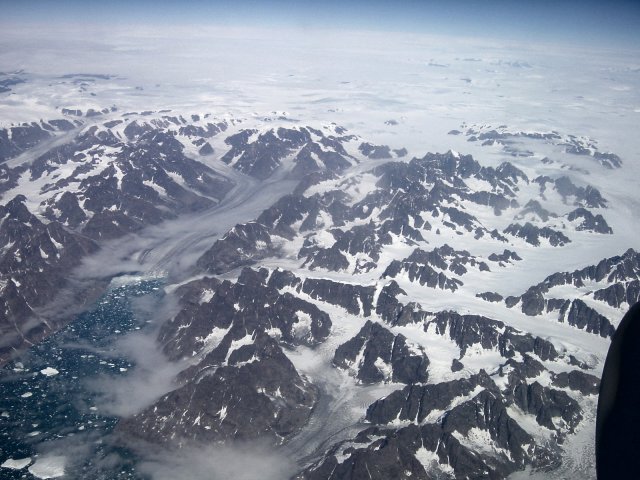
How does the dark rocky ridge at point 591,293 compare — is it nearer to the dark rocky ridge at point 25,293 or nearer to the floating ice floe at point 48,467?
the floating ice floe at point 48,467

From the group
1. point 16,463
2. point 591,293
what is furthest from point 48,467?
point 591,293

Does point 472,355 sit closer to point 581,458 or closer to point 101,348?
point 581,458

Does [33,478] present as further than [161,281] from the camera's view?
No

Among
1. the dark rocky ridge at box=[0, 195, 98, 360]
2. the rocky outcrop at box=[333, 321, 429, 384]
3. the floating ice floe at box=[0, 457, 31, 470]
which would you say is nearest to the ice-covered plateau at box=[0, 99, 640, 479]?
the rocky outcrop at box=[333, 321, 429, 384]

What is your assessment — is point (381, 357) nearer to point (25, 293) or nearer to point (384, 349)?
point (384, 349)

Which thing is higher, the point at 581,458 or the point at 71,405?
the point at 581,458

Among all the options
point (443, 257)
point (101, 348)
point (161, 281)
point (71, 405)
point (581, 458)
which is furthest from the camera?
point (161, 281)

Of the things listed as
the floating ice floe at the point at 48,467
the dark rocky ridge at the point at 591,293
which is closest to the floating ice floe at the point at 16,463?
the floating ice floe at the point at 48,467

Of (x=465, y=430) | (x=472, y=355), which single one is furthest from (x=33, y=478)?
(x=472, y=355)
